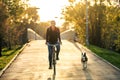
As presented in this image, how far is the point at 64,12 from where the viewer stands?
68000 mm

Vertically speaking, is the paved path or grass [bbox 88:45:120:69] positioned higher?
the paved path

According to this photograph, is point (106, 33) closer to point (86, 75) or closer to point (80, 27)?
point (80, 27)

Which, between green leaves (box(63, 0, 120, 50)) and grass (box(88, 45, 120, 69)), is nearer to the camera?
grass (box(88, 45, 120, 69))

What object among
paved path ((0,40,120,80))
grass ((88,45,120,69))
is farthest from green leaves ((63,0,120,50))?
paved path ((0,40,120,80))

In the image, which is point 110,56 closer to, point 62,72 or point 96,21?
point 62,72

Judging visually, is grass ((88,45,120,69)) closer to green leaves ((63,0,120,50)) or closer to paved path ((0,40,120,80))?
paved path ((0,40,120,80))

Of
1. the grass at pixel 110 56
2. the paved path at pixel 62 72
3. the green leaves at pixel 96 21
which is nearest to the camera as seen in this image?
the paved path at pixel 62 72

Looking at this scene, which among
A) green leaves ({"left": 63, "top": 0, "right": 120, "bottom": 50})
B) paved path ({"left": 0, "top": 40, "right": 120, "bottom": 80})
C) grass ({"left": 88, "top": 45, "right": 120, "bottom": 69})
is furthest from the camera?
green leaves ({"left": 63, "top": 0, "right": 120, "bottom": 50})

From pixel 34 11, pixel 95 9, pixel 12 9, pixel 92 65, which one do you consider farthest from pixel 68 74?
pixel 34 11

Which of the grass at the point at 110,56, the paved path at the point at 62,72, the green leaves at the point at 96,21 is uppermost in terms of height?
the green leaves at the point at 96,21

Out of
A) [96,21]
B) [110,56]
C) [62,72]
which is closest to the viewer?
[62,72]

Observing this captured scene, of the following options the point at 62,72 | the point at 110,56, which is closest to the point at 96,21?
the point at 110,56

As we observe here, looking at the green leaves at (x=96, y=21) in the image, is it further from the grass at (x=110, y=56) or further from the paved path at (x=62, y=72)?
the paved path at (x=62, y=72)

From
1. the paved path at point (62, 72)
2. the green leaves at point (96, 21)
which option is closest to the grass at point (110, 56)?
the paved path at point (62, 72)
